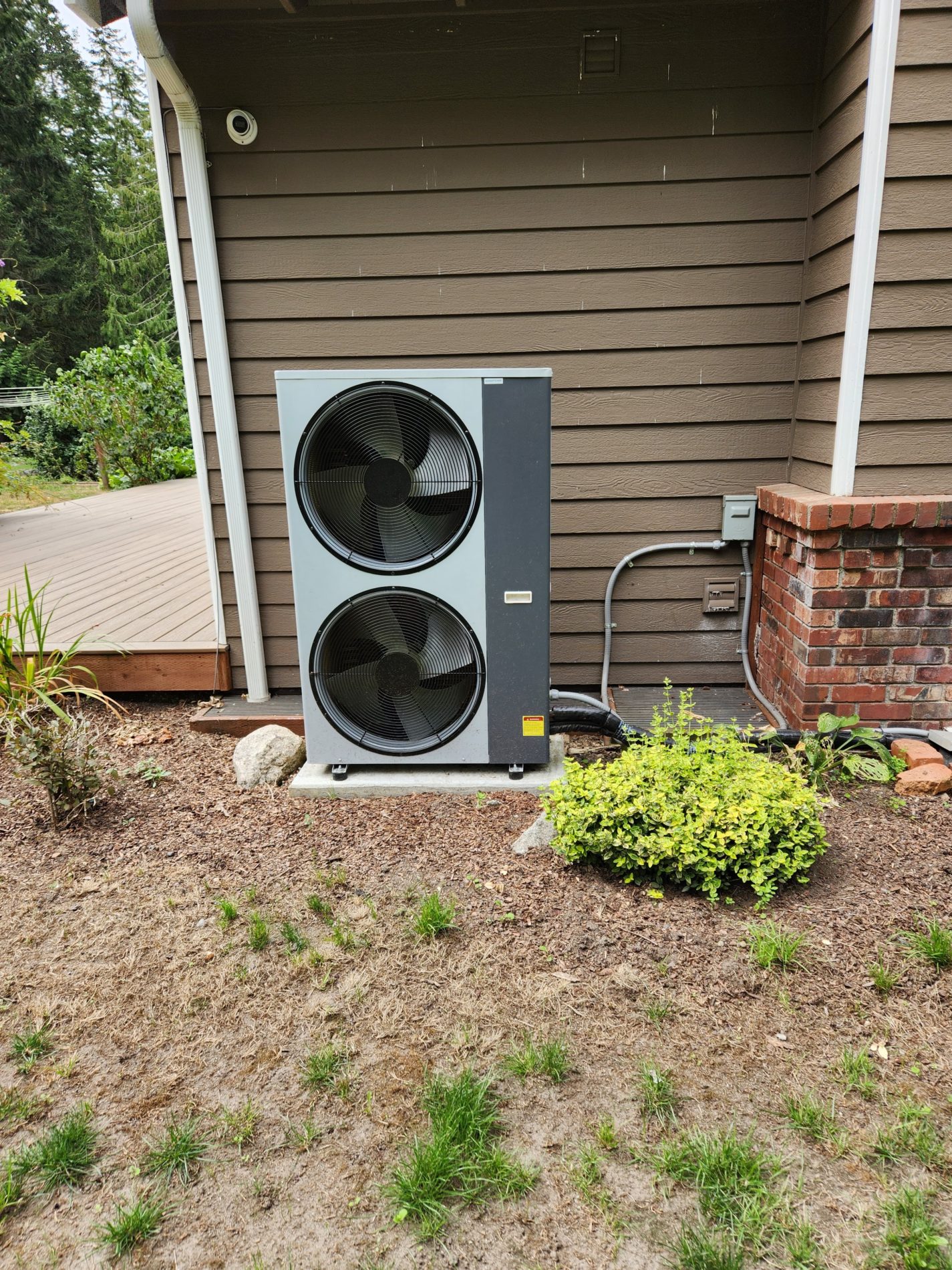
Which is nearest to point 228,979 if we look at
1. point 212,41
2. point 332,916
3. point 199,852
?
point 332,916

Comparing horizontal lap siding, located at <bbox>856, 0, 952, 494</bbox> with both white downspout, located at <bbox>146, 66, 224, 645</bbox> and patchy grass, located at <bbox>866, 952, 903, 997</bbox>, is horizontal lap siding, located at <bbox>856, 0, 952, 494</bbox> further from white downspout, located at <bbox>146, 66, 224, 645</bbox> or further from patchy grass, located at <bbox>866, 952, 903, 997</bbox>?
white downspout, located at <bbox>146, 66, 224, 645</bbox>

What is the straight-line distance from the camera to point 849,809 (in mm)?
2295

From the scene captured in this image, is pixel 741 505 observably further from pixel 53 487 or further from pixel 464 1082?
pixel 53 487

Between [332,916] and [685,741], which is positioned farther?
[685,741]

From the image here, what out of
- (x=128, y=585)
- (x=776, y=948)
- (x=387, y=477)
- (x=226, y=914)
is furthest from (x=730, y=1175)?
(x=128, y=585)

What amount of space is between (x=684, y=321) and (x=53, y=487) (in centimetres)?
916

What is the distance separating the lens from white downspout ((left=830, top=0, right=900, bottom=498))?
219 centimetres

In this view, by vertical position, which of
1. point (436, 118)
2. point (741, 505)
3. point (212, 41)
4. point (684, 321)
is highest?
point (212, 41)

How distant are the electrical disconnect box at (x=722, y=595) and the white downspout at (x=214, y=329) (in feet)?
5.93

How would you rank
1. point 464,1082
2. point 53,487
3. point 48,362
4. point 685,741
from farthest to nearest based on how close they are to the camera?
point 48,362 < point 53,487 < point 685,741 < point 464,1082

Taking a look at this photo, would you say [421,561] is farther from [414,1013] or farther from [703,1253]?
[703,1253]

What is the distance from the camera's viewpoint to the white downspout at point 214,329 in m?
2.48

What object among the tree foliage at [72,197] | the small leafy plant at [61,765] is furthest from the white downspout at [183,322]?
the tree foliage at [72,197]

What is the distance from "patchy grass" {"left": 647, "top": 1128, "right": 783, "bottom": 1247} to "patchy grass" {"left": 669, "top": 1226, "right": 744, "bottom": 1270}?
2 centimetres
